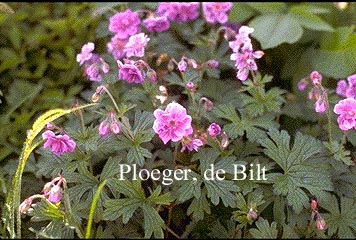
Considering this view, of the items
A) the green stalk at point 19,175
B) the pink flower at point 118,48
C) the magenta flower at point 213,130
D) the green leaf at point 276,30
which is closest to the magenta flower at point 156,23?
the pink flower at point 118,48

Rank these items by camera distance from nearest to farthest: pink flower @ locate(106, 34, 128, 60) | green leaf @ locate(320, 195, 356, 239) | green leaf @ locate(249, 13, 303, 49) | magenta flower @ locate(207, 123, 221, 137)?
green leaf @ locate(320, 195, 356, 239)
magenta flower @ locate(207, 123, 221, 137)
pink flower @ locate(106, 34, 128, 60)
green leaf @ locate(249, 13, 303, 49)

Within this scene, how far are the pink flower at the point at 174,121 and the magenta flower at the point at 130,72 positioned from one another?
0.71 ft

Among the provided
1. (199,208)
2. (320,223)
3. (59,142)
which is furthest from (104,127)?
(320,223)

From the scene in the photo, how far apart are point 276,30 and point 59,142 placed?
1.32 metres

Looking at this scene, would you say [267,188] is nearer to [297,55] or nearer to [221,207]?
[221,207]

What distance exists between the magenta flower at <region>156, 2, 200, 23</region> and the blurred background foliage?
0.06 metres

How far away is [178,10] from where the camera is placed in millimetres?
2688

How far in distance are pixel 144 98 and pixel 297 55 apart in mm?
1050

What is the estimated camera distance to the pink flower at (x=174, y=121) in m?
1.85

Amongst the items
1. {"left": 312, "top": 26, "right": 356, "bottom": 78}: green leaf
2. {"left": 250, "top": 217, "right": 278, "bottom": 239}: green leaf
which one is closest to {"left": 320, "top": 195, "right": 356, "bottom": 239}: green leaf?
{"left": 250, "top": 217, "right": 278, "bottom": 239}: green leaf

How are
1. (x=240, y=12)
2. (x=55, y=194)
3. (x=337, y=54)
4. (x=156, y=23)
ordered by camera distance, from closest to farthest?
(x=55, y=194) → (x=156, y=23) → (x=337, y=54) → (x=240, y=12)

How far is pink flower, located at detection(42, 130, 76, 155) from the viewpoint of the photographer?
1.86 metres

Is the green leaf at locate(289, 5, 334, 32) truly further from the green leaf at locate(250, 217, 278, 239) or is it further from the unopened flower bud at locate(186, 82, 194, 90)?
the green leaf at locate(250, 217, 278, 239)

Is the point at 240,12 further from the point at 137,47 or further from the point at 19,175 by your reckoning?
the point at 19,175
